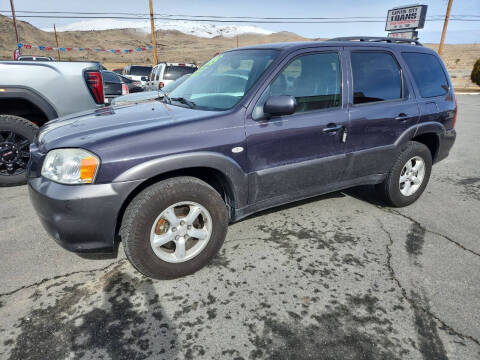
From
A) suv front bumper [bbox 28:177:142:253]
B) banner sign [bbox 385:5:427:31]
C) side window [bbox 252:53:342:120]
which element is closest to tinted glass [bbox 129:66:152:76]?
side window [bbox 252:53:342:120]

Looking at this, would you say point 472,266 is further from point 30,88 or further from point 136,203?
point 30,88

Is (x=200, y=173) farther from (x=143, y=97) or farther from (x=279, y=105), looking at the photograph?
(x=143, y=97)

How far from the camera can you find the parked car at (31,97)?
3.88 meters

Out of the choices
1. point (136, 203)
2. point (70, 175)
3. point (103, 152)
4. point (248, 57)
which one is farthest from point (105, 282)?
point (248, 57)

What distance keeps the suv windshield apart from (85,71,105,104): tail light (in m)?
1.59

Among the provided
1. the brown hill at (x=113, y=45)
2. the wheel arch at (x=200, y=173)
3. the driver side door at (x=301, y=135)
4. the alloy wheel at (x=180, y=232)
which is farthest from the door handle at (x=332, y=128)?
the brown hill at (x=113, y=45)

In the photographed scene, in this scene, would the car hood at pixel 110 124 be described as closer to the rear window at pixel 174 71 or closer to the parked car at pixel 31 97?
the parked car at pixel 31 97

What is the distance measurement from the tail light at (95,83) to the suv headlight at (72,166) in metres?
2.42

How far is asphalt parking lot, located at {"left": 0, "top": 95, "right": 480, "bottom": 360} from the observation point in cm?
183

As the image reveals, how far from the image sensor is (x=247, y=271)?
8.25ft

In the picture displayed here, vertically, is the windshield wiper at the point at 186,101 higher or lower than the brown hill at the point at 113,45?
lower

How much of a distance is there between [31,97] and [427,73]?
15.9ft

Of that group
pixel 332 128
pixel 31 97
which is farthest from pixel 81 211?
pixel 31 97

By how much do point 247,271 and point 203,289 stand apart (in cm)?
40
